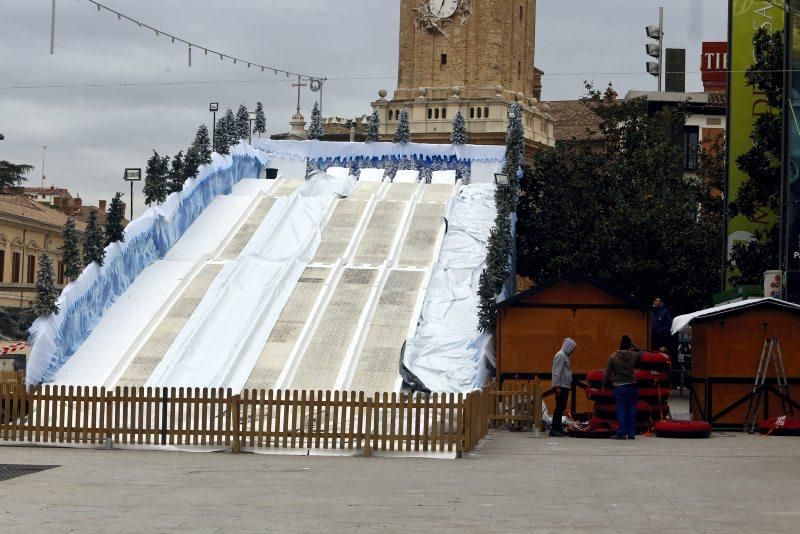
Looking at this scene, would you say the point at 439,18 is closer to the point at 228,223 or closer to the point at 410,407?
the point at 228,223

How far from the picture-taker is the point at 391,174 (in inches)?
→ 2062

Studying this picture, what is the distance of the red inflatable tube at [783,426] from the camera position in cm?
2519

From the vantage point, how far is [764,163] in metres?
32.6

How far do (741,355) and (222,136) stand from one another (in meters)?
24.3

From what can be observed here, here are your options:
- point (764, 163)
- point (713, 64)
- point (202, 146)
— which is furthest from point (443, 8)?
point (764, 163)

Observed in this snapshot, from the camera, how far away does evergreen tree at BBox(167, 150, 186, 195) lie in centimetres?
4038

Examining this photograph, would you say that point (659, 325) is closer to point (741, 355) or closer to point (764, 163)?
point (764, 163)

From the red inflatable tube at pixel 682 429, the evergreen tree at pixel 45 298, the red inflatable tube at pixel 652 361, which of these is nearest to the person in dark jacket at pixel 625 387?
the red inflatable tube at pixel 682 429

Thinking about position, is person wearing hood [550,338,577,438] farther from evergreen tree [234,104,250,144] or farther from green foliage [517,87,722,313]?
evergreen tree [234,104,250,144]

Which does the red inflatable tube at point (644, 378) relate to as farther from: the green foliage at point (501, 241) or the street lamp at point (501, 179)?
the street lamp at point (501, 179)

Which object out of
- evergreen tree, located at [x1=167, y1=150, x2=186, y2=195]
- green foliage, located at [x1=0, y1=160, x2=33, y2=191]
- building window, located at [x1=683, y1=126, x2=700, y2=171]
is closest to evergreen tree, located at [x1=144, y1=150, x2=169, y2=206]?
evergreen tree, located at [x1=167, y1=150, x2=186, y2=195]

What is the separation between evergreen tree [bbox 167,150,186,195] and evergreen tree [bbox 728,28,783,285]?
15.1 meters

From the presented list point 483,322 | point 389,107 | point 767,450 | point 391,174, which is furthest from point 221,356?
point 389,107

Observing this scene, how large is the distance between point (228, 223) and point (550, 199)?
12.9 metres
